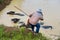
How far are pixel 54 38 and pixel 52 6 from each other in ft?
20.2

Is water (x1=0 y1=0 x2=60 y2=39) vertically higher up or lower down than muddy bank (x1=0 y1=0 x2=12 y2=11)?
lower down

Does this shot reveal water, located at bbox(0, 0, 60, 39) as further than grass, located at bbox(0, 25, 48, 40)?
Yes

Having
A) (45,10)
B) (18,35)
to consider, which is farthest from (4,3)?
(18,35)

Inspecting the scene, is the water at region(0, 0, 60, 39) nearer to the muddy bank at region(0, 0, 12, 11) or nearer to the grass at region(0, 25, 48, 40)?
the muddy bank at region(0, 0, 12, 11)

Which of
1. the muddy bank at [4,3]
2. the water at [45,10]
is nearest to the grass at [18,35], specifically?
the water at [45,10]

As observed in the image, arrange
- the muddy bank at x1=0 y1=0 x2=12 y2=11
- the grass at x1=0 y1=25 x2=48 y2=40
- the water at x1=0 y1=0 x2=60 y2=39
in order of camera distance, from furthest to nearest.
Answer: the muddy bank at x1=0 y1=0 x2=12 y2=11 < the water at x1=0 y1=0 x2=60 y2=39 < the grass at x1=0 y1=25 x2=48 y2=40

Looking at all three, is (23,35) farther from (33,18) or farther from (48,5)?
(48,5)

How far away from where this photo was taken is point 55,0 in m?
17.7

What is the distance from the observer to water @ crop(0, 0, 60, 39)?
11.9 meters

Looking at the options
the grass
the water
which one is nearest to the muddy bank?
the water

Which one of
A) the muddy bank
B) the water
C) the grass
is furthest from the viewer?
the muddy bank

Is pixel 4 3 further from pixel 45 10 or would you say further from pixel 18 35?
pixel 18 35

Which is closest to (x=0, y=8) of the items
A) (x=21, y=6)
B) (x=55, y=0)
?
(x=21, y=6)

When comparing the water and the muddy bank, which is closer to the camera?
the water
